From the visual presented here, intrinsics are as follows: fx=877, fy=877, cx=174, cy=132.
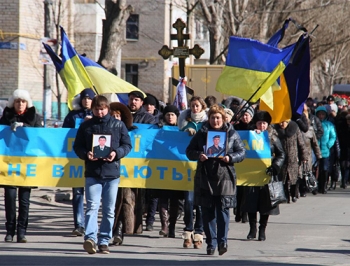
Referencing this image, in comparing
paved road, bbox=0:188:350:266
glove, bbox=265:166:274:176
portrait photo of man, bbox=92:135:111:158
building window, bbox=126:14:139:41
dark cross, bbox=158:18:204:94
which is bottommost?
paved road, bbox=0:188:350:266

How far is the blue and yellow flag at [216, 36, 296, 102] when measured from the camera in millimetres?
11936

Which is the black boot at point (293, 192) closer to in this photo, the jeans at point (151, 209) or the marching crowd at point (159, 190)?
the marching crowd at point (159, 190)

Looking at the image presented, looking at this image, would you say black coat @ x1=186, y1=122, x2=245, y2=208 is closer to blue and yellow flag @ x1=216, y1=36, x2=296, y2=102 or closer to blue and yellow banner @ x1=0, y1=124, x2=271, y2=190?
blue and yellow banner @ x1=0, y1=124, x2=271, y2=190

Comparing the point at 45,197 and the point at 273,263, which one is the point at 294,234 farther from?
the point at 45,197

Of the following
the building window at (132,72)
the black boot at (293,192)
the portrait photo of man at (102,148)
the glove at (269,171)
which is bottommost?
the black boot at (293,192)

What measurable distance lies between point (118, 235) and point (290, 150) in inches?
201

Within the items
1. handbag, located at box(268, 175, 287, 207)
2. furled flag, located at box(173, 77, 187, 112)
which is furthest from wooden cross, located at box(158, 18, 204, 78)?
handbag, located at box(268, 175, 287, 207)

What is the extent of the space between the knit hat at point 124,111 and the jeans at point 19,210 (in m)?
1.59

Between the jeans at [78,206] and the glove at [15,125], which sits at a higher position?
the glove at [15,125]

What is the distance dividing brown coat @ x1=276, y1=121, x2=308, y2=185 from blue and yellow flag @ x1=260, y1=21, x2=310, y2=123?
2.24 meters

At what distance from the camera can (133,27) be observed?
53000 millimetres

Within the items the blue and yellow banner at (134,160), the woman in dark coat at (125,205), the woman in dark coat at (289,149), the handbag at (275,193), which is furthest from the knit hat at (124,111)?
the woman in dark coat at (289,149)

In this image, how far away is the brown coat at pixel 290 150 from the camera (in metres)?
15.1

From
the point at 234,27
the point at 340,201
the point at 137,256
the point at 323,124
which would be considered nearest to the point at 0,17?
the point at 234,27
